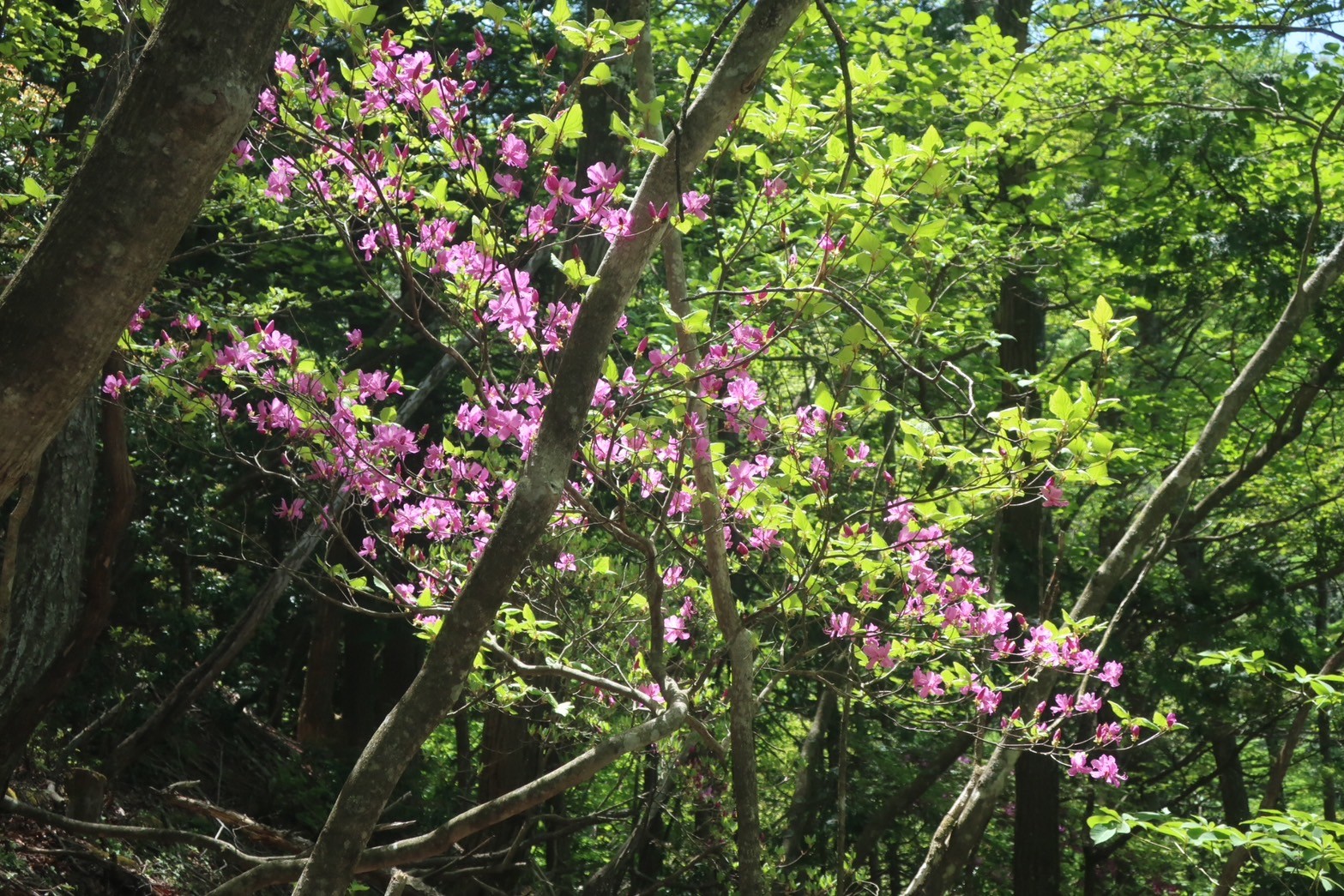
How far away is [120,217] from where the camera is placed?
1.51 m

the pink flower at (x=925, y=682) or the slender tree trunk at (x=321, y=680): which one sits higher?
the pink flower at (x=925, y=682)

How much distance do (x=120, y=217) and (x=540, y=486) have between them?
94 cm

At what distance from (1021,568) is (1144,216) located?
2.65m

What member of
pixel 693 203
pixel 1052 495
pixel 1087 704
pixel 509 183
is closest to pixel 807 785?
pixel 1087 704

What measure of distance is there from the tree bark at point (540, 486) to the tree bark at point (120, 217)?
83 cm

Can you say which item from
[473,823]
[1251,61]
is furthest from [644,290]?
[473,823]

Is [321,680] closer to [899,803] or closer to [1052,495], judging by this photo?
[899,803]

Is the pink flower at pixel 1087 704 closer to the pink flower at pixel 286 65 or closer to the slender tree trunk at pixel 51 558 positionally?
the pink flower at pixel 286 65

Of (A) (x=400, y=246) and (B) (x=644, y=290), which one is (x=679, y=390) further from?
(B) (x=644, y=290)

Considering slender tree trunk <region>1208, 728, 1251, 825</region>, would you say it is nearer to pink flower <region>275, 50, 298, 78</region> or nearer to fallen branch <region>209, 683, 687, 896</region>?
fallen branch <region>209, 683, 687, 896</region>

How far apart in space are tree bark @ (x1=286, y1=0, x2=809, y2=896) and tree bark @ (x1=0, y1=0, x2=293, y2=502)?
828 mm

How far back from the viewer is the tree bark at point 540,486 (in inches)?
82.5

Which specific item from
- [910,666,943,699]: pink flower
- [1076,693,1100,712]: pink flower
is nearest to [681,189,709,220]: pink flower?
[910,666,943,699]: pink flower

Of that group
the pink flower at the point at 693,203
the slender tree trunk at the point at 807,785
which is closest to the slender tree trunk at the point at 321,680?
the slender tree trunk at the point at 807,785
